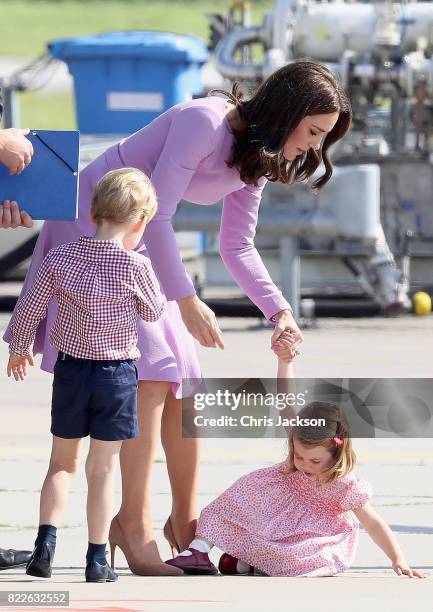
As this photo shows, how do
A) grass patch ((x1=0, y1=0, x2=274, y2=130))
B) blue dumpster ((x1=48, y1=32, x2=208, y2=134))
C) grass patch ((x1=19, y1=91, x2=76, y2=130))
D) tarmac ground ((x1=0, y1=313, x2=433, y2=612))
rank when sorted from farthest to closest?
grass patch ((x1=0, y1=0, x2=274, y2=130)), grass patch ((x1=19, y1=91, x2=76, y2=130)), blue dumpster ((x1=48, y1=32, x2=208, y2=134)), tarmac ground ((x1=0, y1=313, x2=433, y2=612))

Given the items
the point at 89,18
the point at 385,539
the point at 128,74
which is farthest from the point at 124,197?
the point at 89,18

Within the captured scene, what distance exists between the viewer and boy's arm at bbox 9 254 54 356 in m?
4.31

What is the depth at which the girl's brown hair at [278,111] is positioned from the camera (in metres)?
4.33

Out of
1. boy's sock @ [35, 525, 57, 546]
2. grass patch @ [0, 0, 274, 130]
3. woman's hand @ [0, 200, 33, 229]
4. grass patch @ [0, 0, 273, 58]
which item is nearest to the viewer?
woman's hand @ [0, 200, 33, 229]

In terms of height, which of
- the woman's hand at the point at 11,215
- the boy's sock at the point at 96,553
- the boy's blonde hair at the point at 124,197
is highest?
the boy's blonde hair at the point at 124,197

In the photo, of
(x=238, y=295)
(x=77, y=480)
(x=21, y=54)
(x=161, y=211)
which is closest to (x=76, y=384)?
(x=161, y=211)

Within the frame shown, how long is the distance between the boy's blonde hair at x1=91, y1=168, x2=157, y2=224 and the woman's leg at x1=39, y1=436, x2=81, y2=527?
653 millimetres

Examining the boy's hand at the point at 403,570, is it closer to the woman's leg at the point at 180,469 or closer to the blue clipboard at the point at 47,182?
the woman's leg at the point at 180,469

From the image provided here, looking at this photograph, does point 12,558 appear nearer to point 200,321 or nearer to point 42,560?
point 42,560

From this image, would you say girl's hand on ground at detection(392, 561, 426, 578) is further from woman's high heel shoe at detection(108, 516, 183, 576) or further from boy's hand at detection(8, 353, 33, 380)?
boy's hand at detection(8, 353, 33, 380)

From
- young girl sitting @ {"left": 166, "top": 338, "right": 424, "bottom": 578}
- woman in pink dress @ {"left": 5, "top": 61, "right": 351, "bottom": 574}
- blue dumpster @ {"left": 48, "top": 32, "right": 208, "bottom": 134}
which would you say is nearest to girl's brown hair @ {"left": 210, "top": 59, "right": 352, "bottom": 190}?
woman in pink dress @ {"left": 5, "top": 61, "right": 351, "bottom": 574}

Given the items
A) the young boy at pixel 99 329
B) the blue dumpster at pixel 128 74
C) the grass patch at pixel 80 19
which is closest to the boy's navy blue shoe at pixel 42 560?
the young boy at pixel 99 329

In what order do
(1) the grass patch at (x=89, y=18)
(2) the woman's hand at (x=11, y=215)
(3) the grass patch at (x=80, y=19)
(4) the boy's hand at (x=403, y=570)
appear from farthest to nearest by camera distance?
(1) the grass patch at (x=89, y=18) < (3) the grass patch at (x=80, y=19) < (4) the boy's hand at (x=403, y=570) < (2) the woman's hand at (x=11, y=215)

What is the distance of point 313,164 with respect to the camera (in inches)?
180
